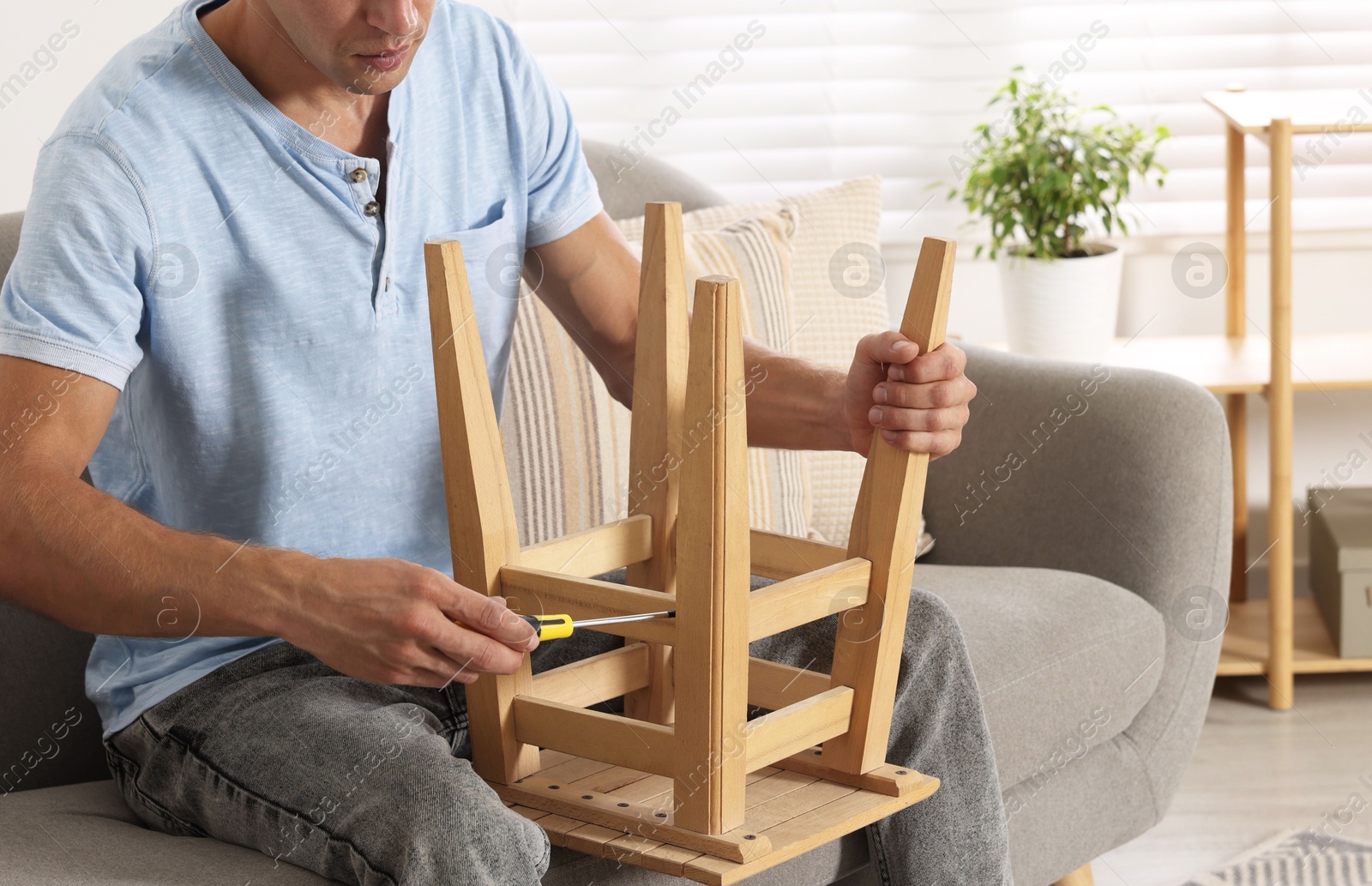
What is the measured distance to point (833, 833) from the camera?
92 centimetres

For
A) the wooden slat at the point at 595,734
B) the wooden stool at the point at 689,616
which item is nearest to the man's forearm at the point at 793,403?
the wooden stool at the point at 689,616

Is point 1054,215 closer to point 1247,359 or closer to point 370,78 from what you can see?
point 1247,359

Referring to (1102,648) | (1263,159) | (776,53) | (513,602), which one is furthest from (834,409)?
(1263,159)

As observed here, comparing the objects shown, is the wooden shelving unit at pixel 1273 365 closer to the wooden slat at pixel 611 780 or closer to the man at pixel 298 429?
the man at pixel 298 429

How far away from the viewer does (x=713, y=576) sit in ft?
2.79

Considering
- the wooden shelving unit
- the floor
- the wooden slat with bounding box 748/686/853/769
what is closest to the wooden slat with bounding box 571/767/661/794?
the wooden slat with bounding box 748/686/853/769

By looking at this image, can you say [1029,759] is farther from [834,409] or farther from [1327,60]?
[1327,60]

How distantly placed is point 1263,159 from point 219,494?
1.83 m

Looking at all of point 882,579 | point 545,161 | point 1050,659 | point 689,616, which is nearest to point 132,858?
point 689,616

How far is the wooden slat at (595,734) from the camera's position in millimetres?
903

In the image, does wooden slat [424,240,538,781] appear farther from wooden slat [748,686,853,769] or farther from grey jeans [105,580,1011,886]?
wooden slat [748,686,853,769]

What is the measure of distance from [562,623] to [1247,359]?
5.27ft

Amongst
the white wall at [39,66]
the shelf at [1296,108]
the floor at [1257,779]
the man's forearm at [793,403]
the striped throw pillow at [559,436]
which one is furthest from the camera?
the shelf at [1296,108]

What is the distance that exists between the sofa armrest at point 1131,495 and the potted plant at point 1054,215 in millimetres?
534
